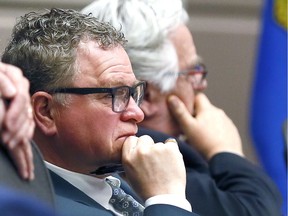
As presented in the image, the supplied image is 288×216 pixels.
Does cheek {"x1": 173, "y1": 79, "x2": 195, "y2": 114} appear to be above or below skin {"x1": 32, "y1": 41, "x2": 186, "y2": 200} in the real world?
below

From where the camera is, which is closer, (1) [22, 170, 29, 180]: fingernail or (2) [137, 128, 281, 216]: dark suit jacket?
(1) [22, 170, 29, 180]: fingernail

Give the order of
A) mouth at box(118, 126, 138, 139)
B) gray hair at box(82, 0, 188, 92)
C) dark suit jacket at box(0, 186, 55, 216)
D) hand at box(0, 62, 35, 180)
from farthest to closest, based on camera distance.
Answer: gray hair at box(82, 0, 188, 92), mouth at box(118, 126, 138, 139), hand at box(0, 62, 35, 180), dark suit jacket at box(0, 186, 55, 216)

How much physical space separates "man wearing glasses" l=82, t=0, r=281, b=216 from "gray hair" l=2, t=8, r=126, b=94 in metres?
0.64

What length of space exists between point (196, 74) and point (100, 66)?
1.16m

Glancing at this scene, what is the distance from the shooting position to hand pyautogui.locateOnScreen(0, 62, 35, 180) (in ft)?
5.92

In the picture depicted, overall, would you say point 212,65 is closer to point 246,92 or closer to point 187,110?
point 246,92

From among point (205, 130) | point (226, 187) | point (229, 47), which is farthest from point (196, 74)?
point (229, 47)

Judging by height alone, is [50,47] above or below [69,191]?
above

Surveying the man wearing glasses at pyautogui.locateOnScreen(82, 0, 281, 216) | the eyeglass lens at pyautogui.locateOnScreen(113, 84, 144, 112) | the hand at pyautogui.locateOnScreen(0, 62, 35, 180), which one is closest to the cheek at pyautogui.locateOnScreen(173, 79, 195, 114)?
the man wearing glasses at pyautogui.locateOnScreen(82, 0, 281, 216)

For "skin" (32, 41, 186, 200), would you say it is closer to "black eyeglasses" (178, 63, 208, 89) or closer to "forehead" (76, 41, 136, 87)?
"forehead" (76, 41, 136, 87)

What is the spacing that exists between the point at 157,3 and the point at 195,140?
1.66ft

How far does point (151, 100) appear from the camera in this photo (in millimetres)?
3492

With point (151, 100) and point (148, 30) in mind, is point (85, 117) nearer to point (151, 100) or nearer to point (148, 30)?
point (148, 30)

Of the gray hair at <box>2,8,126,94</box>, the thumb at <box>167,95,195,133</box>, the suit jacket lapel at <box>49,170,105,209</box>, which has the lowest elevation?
the thumb at <box>167,95,195,133</box>
